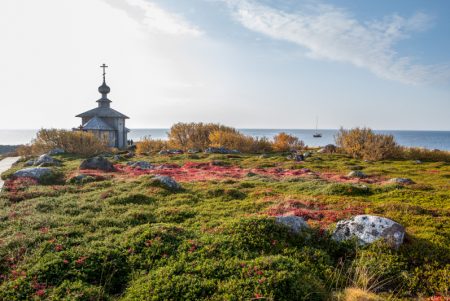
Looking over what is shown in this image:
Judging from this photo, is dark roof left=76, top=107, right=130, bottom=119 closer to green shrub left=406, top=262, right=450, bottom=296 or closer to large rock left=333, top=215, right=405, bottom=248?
large rock left=333, top=215, right=405, bottom=248

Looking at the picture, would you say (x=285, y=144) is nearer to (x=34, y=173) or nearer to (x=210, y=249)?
(x=34, y=173)

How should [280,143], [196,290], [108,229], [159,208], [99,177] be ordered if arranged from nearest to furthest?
[196,290] → [108,229] → [159,208] → [99,177] → [280,143]

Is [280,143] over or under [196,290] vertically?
over

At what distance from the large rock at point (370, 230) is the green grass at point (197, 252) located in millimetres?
316

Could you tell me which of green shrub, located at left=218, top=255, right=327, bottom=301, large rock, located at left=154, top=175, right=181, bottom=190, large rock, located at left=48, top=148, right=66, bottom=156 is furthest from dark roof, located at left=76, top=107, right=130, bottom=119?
green shrub, located at left=218, top=255, right=327, bottom=301

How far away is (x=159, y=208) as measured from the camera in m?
13.4

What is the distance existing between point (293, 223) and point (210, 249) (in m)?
2.98

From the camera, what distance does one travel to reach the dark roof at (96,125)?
50.8m

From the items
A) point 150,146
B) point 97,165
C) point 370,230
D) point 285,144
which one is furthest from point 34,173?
point 285,144

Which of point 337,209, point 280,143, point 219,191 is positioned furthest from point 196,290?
point 280,143

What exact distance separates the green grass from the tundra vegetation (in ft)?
0.10

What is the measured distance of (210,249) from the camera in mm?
8344

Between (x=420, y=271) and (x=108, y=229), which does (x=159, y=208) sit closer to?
(x=108, y=229)

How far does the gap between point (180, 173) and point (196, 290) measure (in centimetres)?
1760
